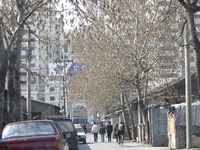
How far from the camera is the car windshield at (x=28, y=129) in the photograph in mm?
14459

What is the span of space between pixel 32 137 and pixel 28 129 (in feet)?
3.75

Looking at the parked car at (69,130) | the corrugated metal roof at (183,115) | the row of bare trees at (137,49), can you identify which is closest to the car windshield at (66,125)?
the parked car at (69,130)

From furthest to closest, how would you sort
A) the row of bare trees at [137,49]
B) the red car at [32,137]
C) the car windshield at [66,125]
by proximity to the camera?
the row of bare trees at [137,49] < the car windshield at [66,125] < the red car at [32,137]

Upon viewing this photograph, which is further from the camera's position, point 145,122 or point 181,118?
point 145,122

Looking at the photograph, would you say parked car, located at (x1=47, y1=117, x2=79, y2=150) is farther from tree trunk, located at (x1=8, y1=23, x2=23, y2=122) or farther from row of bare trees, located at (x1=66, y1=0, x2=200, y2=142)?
row of bare trees, located at (x1=66, y1=0, x2=200, y2=142)

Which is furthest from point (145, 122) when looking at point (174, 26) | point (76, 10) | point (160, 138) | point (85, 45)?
point (76, 10)

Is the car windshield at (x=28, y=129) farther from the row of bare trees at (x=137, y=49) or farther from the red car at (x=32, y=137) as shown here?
the row of bare trees at (x=137, y=49)

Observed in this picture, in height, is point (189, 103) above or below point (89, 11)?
below

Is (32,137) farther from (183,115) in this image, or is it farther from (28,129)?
(183,115)

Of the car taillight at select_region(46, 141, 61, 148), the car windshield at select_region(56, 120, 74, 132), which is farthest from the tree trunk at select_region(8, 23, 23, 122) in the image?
the car taillight at select_region(46, 141, 61, 148)

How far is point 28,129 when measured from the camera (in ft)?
48.3

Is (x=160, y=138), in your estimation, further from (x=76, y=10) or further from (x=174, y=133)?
(x=76, y=10)

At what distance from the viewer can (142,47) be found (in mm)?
32500

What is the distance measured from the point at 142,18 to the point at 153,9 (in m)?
2.90
